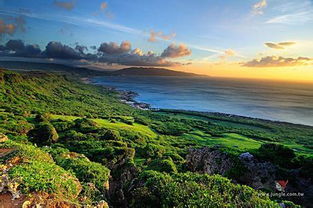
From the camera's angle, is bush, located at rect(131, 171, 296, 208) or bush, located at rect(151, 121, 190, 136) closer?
bush, located at rect(131, 171, 296, 208)

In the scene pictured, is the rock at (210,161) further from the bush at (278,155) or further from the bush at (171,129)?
the bush at (171,129)

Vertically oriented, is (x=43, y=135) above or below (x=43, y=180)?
below

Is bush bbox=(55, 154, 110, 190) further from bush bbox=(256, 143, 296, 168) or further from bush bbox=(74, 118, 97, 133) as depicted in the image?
bush bbox=(74, 118, 97, 133)

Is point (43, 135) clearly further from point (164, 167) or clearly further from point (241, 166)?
point (241, 166)

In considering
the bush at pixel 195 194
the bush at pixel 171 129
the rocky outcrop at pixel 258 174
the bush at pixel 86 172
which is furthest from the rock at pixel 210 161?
the bush at pixel 171 129

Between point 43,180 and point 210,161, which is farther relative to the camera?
point 210,161

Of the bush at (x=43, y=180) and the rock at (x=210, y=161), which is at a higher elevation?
the bush at (x=43, y=180)

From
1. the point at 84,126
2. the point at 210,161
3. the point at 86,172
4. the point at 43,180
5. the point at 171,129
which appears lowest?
the point at 171,129

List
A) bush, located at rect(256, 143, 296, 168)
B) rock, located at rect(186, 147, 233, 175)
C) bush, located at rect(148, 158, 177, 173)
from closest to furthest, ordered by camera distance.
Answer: bush, located at rect(148, 158, 177, 173), bush, located at rect(256, 143, 296, 168), rock, located at rect(186, 147, 233, 175)

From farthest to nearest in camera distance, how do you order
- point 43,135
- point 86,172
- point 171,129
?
point 171,129 → point 43,135 → point 86,172

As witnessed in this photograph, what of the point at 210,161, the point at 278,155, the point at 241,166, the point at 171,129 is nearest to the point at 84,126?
the point at 210,161

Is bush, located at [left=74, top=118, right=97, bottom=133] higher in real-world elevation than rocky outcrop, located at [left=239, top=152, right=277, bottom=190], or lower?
lower

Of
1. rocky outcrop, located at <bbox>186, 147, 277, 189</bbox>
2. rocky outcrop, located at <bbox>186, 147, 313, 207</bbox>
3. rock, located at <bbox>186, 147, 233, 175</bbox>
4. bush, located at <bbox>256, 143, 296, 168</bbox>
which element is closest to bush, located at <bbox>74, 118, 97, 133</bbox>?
rock, located at <bbox>186, 147, 233, 175</bbox>

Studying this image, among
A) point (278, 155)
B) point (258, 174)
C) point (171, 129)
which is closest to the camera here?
point (258, 174)
